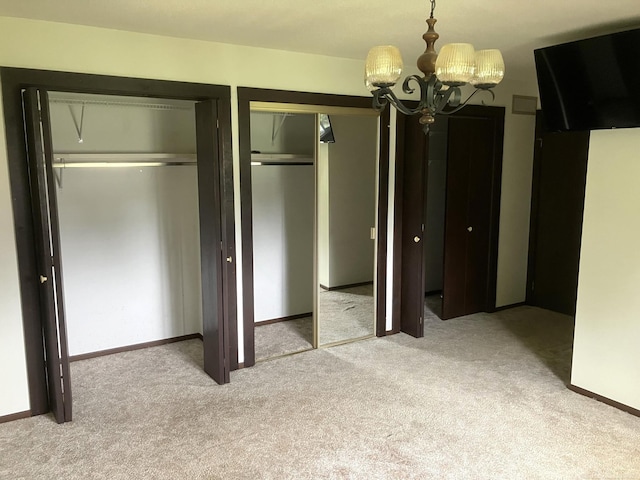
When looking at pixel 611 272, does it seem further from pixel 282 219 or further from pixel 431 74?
pixel 282 219

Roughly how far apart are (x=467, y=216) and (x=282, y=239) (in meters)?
1.85

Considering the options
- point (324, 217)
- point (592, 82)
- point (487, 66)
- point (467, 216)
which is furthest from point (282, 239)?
point (487, 66)

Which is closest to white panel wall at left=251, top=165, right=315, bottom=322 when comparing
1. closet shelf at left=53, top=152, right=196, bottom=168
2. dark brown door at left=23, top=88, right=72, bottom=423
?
closet shelf at left=53, top=152, right=196, bottom=168

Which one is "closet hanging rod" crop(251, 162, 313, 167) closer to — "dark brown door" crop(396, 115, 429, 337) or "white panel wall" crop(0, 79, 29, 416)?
"dark brown door" crop(396, 115, 429, 337)

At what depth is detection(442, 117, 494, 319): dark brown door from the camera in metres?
4.84

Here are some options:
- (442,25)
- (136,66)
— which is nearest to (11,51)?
(136,66)

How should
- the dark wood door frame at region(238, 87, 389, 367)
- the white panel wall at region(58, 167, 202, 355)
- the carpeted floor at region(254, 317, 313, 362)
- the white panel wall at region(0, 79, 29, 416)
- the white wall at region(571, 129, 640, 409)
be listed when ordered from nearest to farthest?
the white panel wall at region(0, 79, 29, 416)
the white wall at region(571, 129, 640, 409)
the dark wood door frame at region(238, 87, 389, 367)
the white panel wall at region(58, 167, 202, 355)
the carpeted floor at region(254, 317, 313, 362)

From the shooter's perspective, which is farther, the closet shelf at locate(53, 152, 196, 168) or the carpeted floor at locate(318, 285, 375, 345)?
the carpeted floor at locate(318, 285, 375, 345)

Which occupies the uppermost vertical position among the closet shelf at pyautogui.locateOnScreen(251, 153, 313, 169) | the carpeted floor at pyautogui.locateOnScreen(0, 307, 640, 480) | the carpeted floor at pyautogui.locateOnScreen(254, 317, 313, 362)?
the closet shelf at pyautogui.locateOnScreen(251, 153, 313, 169)

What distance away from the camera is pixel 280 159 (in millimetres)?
4699

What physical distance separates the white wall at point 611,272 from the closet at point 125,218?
10.1ft

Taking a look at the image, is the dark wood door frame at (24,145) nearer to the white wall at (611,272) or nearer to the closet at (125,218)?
the closet at (125,218)

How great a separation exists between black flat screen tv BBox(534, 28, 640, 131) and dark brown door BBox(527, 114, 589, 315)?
6.19ft

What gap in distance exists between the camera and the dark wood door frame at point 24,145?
288 centimetres
